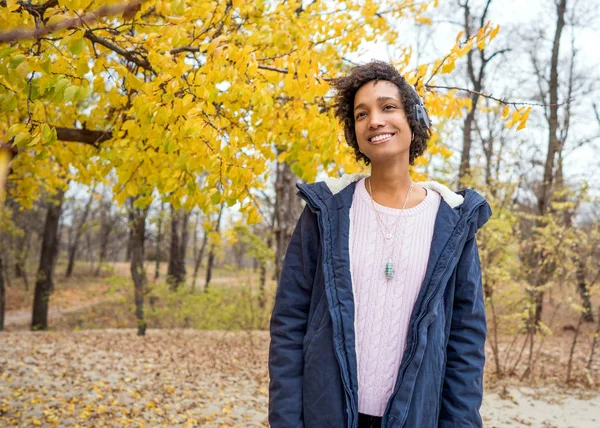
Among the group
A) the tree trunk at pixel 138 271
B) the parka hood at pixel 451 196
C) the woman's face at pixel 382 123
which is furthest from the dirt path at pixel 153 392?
the woman's face at pixel 382 123

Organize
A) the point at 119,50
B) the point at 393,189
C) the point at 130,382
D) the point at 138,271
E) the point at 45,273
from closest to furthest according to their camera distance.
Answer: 1. the point at 393,189
2. the point at 119,50
3. the point at 130,382
4. the point at 138,271
5. the point at 45,273

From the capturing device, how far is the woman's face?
1.61 m

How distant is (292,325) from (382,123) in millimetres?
A: 749

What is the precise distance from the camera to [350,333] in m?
1.44

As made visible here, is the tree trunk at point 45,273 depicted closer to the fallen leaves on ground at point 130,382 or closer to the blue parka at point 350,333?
the fallen leaves on ground at point 130,382

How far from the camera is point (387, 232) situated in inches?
61.9

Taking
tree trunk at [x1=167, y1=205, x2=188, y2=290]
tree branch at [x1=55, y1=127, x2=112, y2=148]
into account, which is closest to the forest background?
tree branch at [x1=55, y1=127, x2=112, y2=148]

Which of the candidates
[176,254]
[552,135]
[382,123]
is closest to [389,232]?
[382,123]

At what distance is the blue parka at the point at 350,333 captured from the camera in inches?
55.4

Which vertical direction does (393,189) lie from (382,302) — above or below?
above

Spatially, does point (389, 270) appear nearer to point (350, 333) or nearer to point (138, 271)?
point (350, 333)

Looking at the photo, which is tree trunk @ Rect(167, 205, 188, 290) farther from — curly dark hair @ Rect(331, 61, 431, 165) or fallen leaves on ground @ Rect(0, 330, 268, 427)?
curly dark hair @ Rect(331, 61, 431, 165)

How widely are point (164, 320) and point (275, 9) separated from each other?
11094 mm

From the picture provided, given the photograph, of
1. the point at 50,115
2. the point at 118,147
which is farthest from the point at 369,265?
the point at 50,115
